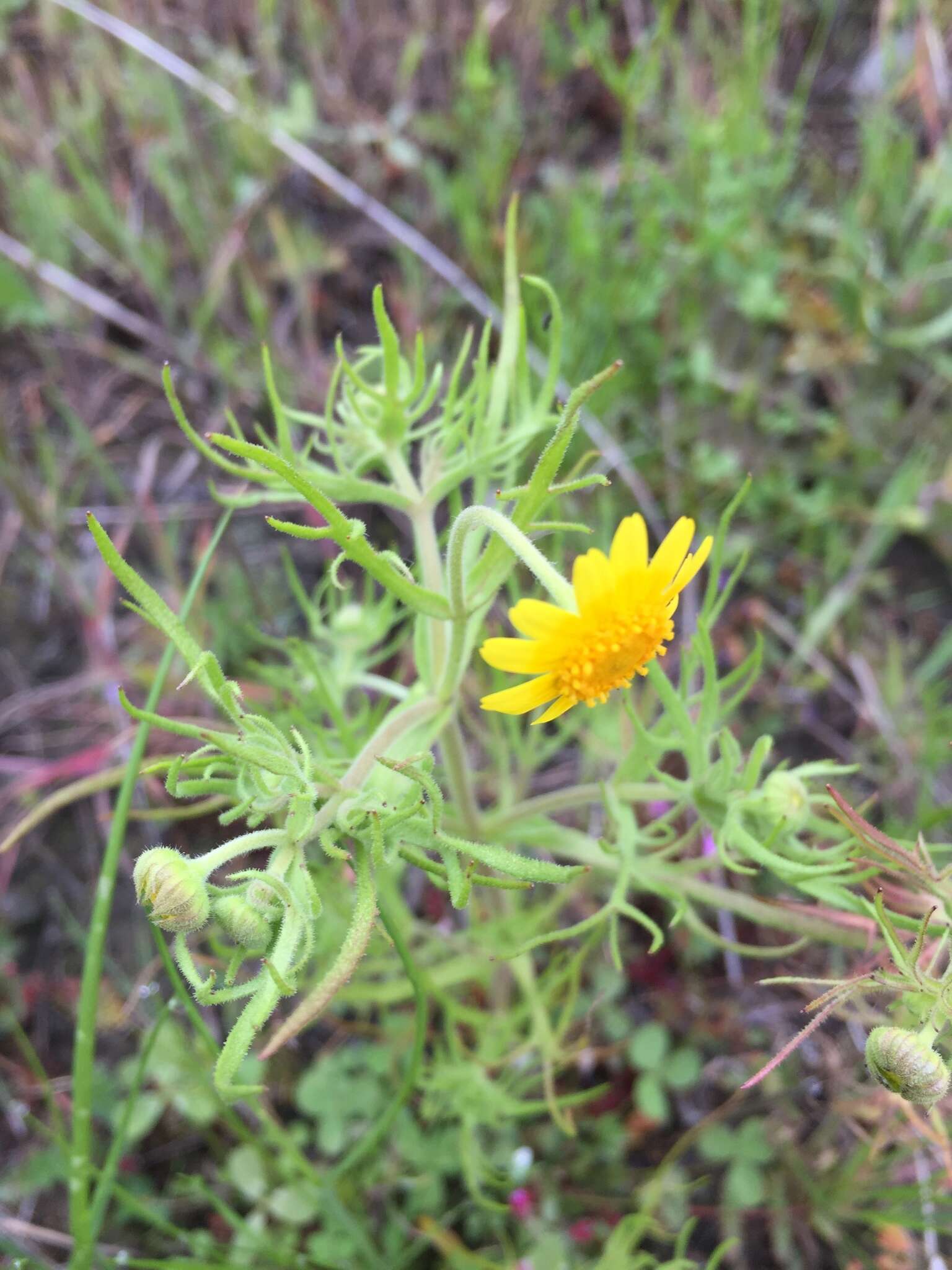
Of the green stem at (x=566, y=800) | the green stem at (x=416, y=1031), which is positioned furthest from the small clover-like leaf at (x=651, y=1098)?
the green stem at (x=566, y=800)

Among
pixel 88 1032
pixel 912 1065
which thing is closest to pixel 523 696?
pixel 912 1065

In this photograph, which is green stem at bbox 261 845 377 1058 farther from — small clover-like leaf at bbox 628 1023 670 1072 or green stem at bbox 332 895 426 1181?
small clover-like leaf at bbox 628 1023 670 1072

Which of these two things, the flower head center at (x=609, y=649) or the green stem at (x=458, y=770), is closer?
the flower head center at (x=609, y=649)

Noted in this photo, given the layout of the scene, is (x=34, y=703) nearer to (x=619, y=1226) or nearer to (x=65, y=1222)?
(x=65, y=1222)

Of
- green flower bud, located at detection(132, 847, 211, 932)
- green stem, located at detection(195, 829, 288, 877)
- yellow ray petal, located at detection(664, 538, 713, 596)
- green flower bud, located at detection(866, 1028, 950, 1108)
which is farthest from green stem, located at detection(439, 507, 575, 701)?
green flower bud, located at detection(866, 1028, 950, 1108)

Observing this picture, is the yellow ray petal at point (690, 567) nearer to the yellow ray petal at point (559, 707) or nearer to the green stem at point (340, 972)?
the yellow ray petal at point (559, 707)

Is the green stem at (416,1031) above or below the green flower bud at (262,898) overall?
below
